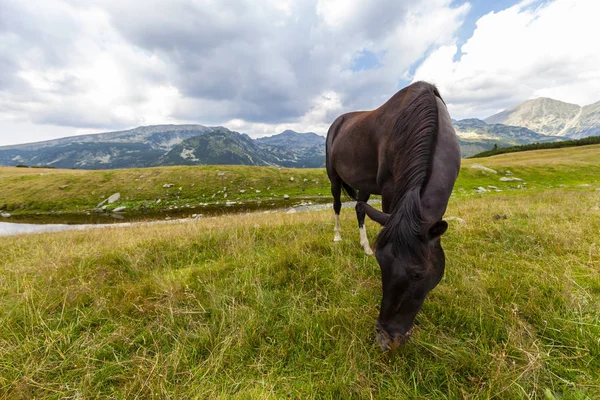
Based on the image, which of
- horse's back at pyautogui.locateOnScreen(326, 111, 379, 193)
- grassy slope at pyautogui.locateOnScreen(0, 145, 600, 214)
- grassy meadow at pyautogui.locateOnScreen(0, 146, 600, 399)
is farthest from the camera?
grassy slope at pyautogui.locateOnScreen(0, 145, 600, 214)

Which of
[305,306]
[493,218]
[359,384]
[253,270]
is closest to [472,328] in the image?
[359,384]

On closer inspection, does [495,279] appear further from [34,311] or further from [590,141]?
[590,141]

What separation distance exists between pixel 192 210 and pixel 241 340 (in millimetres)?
35871

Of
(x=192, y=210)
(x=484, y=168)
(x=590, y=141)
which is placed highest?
(x=590, y=141)

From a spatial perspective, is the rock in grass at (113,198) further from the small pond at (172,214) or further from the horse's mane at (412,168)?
the horse's mane at (412,168)

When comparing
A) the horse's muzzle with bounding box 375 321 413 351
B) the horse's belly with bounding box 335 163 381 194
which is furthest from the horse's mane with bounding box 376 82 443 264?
the horse's belly with bounding box 335 163 381 194

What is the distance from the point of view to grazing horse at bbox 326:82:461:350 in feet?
9.30

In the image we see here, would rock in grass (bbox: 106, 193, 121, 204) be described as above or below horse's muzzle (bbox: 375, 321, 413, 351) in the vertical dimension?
below

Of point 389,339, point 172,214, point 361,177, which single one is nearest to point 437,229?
point 389,339

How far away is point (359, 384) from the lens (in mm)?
2451

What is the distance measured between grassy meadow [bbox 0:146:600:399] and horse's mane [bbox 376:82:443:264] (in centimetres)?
125

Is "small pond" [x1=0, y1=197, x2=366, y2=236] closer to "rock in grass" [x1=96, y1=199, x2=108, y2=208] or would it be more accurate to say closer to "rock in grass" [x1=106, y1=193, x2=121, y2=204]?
"rock in grass" [x1=96, y1=199, x2=108, y2=208]

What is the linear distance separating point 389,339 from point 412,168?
2.31m

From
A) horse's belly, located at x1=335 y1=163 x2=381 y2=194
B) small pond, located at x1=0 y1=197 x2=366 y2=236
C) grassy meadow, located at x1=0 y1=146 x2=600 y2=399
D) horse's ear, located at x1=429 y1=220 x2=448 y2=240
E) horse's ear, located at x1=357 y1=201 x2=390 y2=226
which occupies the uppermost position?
horse's belly, located at x1=335 y1=163 x2=381 y2=194
